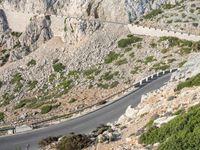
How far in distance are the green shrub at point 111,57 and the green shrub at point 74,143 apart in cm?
3680

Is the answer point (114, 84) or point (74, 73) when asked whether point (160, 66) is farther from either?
point (74, 73)

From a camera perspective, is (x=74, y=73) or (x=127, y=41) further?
(x=127, y=41)

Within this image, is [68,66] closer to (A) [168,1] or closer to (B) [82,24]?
(B) [82,24]

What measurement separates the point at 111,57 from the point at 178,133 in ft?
143

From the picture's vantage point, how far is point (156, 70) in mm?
55594

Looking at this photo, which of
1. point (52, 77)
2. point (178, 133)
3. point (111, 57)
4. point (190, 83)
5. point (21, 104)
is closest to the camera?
point (178, 133)

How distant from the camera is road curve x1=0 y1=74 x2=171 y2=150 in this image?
132ft

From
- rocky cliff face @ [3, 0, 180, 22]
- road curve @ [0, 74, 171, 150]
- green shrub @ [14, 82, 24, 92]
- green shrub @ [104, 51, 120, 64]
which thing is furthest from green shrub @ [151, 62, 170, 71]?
green shrub @ [14, 82, 24, 92]

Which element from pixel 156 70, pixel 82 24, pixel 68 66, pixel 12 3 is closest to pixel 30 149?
pixel 156 70

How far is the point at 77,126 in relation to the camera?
4244cm

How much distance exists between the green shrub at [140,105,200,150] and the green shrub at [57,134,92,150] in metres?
3.90

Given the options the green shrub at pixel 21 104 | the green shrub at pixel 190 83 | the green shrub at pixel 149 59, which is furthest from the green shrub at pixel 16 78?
the green shrub at pixel 190 83

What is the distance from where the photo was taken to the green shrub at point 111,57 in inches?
2477

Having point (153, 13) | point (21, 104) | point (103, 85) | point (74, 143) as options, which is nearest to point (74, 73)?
point (103, 85)
